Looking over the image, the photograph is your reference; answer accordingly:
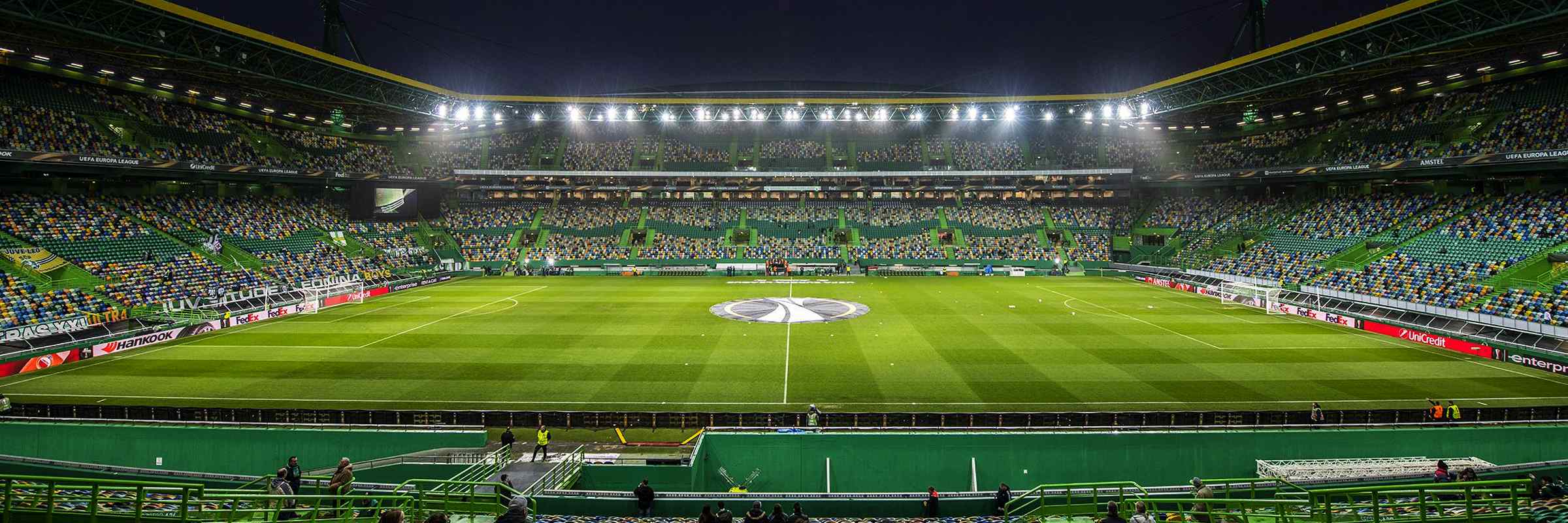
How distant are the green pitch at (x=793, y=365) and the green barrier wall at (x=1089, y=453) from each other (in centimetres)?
425

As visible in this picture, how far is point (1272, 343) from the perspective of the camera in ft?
93.3

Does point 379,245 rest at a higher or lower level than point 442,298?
higher

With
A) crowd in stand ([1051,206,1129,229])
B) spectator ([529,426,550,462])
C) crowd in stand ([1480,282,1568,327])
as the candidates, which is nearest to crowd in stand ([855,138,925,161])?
crowd in stand ([1051,206,1129,229])

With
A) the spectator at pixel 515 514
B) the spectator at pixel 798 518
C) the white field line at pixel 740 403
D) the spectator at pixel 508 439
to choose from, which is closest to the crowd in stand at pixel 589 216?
the white field line at pixel 740 403

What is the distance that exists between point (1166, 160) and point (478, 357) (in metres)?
68.0

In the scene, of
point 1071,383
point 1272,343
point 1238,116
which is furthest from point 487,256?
point 1238,116

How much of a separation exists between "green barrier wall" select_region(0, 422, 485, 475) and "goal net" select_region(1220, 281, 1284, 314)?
42.8 m

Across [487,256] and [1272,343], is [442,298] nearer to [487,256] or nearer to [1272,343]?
[487,256]

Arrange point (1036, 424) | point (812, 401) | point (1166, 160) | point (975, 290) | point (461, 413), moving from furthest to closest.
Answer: point (1166, 160)
point (975, 290)
point (812, 401)
point (461, 413)
point (1036, 424)

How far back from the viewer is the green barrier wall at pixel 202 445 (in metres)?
15.6

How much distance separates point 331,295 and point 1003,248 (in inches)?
2179

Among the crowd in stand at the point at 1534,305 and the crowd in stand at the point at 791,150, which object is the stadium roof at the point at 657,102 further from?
the crowd in stand at the point at 791,150

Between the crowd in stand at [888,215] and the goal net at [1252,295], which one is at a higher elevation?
the crowd in stand at [888,215]

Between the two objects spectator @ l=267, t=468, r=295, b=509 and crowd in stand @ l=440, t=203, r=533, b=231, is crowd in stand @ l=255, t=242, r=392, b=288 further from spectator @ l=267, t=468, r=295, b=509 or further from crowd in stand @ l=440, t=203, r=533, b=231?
spectator @ l=267, t=468, r=295, b=509
